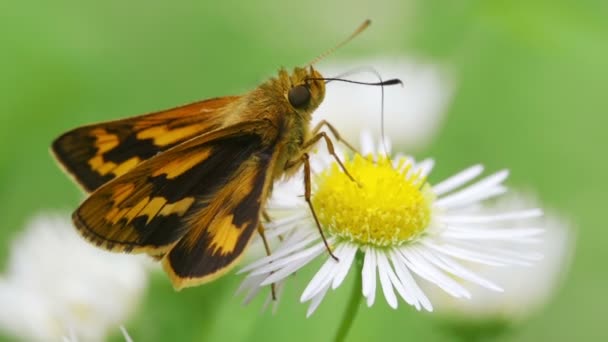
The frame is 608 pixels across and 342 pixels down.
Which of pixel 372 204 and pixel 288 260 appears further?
pixel 372 204

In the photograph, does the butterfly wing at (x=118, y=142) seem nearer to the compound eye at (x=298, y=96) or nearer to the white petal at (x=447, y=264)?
the compound eye at (x=298, y=96)

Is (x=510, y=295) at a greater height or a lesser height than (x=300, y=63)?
lesser

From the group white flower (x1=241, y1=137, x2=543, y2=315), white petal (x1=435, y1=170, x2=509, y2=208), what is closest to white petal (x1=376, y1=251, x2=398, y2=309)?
white flower (x1=241, y1=137, x2=543, y2=315)

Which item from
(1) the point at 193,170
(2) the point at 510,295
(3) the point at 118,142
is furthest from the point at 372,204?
(2) the point at 510,295

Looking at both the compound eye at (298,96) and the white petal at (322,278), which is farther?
the compound eye at (298,96)

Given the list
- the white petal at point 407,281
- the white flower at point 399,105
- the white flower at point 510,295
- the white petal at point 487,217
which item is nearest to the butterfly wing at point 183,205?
the white petal at point 407,281

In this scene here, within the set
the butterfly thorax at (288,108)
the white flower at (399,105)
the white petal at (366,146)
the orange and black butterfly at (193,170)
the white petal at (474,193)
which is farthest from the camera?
the white flower at (399,105)

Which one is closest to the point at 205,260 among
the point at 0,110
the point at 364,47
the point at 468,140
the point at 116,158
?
the point at 116,158

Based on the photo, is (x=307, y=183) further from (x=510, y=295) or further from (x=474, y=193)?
(x=510, y=295)
